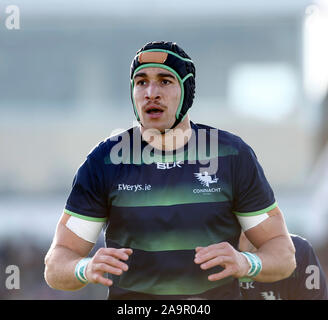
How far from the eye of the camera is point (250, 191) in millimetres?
4484

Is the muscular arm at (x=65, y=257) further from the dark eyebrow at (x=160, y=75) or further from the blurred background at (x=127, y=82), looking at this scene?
the blurred background at (x=127, y=82)

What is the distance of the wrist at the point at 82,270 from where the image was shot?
13.9ft

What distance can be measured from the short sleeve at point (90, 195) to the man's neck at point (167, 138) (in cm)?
36

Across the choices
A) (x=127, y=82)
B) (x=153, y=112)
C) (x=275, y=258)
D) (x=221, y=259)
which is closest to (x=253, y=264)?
(x=275, y=258)

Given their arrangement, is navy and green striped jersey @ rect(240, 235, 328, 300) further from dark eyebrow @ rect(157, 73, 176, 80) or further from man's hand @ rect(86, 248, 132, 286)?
dark eyebrow @ rect(157, 73, 176, 80)

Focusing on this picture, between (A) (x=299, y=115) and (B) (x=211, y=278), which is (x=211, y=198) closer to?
(B) (x=211, y=278)

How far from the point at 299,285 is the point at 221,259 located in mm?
1409

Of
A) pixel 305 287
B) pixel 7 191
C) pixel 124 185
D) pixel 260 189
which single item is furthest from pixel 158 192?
pixel 7 191

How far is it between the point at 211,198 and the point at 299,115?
58.5 ft

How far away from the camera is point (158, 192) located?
448 cm

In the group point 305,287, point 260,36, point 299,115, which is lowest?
point 305,287

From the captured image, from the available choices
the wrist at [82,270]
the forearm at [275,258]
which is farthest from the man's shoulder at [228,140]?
the wrist at [82,270]

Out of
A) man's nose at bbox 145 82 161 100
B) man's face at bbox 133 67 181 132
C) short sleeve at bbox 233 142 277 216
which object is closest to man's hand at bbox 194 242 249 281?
short sleeve at bbox 233 142 277 216

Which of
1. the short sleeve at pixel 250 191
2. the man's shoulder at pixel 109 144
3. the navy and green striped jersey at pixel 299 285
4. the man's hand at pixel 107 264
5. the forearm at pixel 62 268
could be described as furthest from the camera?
the navy and green striped jersey at pixel 299 285
